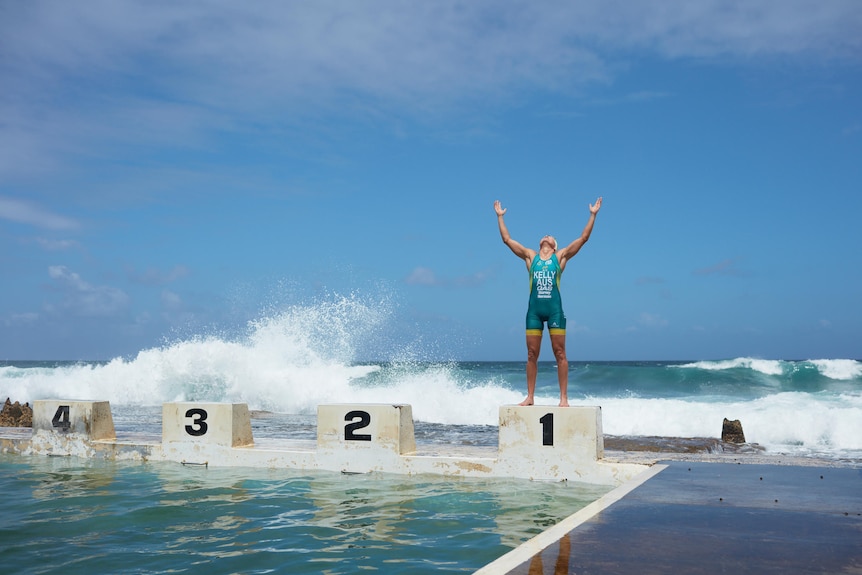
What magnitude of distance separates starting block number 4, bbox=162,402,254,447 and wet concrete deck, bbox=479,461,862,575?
17.2 ft

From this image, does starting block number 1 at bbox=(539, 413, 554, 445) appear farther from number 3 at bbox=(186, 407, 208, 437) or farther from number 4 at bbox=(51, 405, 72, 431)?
number 4 at bbox=(51, 405, 72, 431)

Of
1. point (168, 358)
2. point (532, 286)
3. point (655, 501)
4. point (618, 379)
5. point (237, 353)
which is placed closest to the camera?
point (655, 501)

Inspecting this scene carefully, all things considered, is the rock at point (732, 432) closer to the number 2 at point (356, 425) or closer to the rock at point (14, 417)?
the number 2 at point (356, 425)

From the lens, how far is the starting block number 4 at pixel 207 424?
10023 millimetres

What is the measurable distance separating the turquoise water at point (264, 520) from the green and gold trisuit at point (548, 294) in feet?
5.89

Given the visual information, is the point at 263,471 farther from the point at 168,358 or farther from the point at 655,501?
the point at 168,358

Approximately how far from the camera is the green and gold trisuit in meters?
8.80

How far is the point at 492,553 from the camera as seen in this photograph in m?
5.70

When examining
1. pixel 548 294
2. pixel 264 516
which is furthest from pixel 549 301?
pixel 264 516

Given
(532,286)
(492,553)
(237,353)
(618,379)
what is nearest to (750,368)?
(618,379)

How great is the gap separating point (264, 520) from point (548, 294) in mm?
3889

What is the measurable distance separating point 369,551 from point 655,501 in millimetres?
2374

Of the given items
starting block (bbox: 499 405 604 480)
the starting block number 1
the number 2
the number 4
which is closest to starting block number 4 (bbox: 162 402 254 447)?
the number 2

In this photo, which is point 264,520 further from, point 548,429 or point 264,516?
point 548,429
